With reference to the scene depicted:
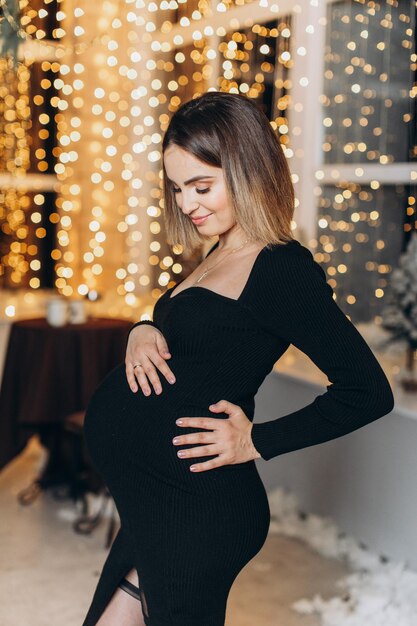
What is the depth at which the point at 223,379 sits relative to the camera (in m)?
1.29

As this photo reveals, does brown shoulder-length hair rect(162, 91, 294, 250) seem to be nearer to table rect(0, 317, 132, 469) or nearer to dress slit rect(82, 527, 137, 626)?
dress slit rect(82, 527, 137, 626)

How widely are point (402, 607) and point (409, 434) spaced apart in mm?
599

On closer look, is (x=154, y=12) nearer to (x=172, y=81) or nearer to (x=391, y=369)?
(x=172, y=81)

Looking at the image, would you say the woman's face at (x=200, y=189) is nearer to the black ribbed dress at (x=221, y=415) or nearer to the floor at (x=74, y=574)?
the black ribbed dress at (x=221, y=415)

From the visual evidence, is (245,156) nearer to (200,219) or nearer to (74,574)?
(200,219)

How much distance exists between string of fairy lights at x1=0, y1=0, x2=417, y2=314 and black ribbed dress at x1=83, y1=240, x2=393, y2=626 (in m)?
3.42

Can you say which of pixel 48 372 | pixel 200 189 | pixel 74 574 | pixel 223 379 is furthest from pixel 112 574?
pixel 48 372

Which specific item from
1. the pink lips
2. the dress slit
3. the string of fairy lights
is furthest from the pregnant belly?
the string of fairy lights

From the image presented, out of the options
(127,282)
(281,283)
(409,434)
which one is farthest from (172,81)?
(281,283)

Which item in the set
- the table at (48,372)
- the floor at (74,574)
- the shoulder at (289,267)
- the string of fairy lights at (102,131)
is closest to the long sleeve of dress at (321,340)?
the shoulder at (289,267)

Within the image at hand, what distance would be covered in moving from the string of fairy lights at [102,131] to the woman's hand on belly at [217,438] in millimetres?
3464

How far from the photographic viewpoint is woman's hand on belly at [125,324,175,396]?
132 cm

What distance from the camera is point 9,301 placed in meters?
4.95

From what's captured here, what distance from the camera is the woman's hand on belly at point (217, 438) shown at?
4.19 feet
